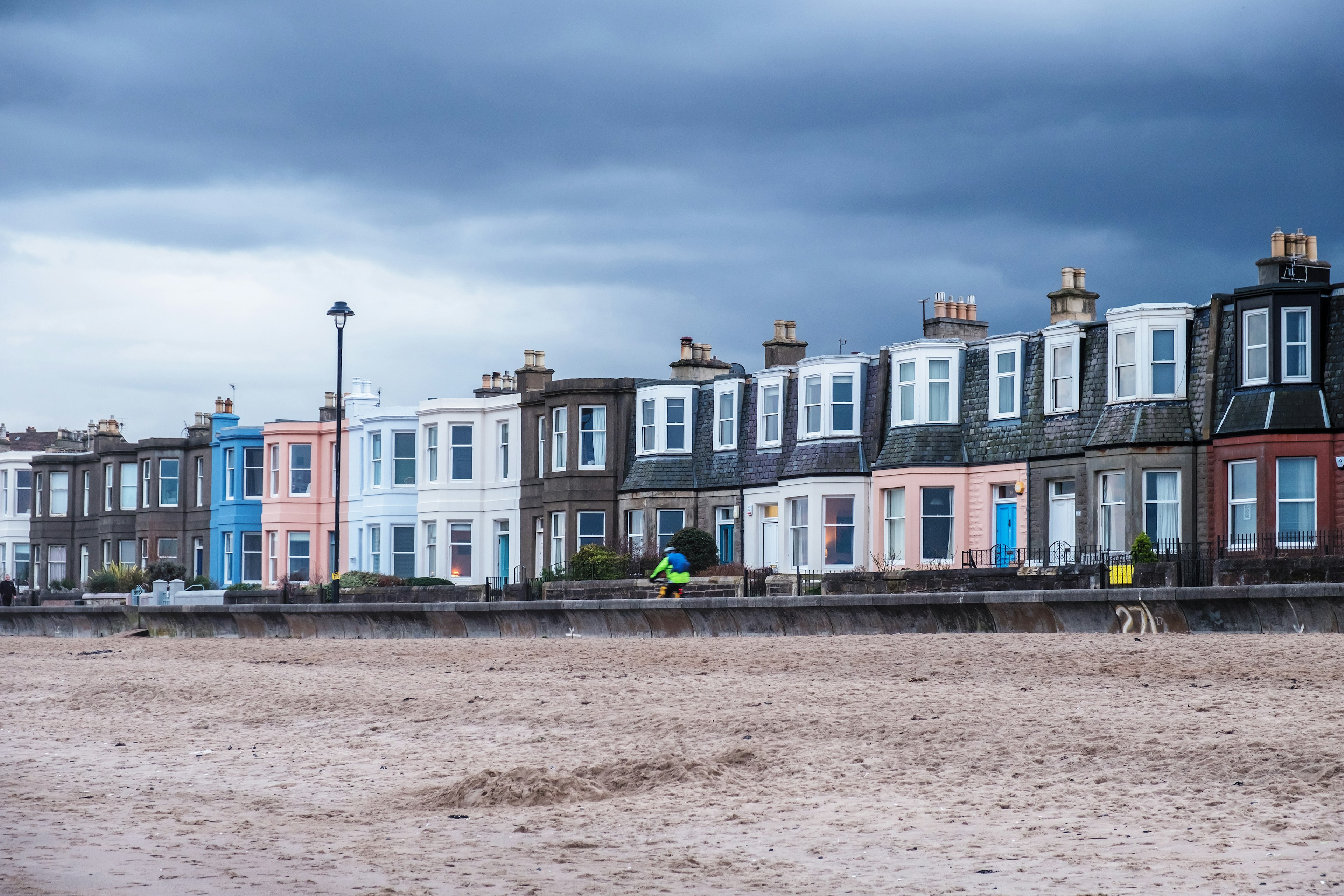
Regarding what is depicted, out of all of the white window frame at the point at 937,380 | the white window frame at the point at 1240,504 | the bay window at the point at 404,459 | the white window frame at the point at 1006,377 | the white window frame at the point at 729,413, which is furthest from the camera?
the bay window at the point at 404,459

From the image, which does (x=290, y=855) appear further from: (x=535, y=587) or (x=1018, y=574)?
(x=535, y=587)

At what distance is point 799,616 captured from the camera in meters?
23.7

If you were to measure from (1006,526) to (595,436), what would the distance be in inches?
499

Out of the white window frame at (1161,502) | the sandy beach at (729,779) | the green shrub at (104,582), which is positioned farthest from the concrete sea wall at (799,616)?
the green shrub at (104,582)

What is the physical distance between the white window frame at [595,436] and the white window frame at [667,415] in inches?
51.1

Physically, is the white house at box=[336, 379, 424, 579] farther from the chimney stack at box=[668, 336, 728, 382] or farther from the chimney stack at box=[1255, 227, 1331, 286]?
the chimney stack at box=[1255, 227, 1331, 286]

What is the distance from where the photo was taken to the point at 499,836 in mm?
9586

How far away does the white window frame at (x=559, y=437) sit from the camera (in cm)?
4547

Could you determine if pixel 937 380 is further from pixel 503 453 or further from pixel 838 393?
pixel 503 453

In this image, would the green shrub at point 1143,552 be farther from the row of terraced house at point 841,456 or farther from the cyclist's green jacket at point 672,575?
the cyclist's green jacket at point 672,575

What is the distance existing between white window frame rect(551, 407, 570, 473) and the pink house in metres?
11.4

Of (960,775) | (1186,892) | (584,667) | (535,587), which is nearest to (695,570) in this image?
(535,587)

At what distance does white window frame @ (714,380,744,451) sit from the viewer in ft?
142

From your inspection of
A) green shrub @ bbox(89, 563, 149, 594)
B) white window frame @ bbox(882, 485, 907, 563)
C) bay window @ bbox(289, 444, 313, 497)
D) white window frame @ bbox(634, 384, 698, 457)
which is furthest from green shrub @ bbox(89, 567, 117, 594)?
white window frame @ bbox(882, 485, 907, 563)
